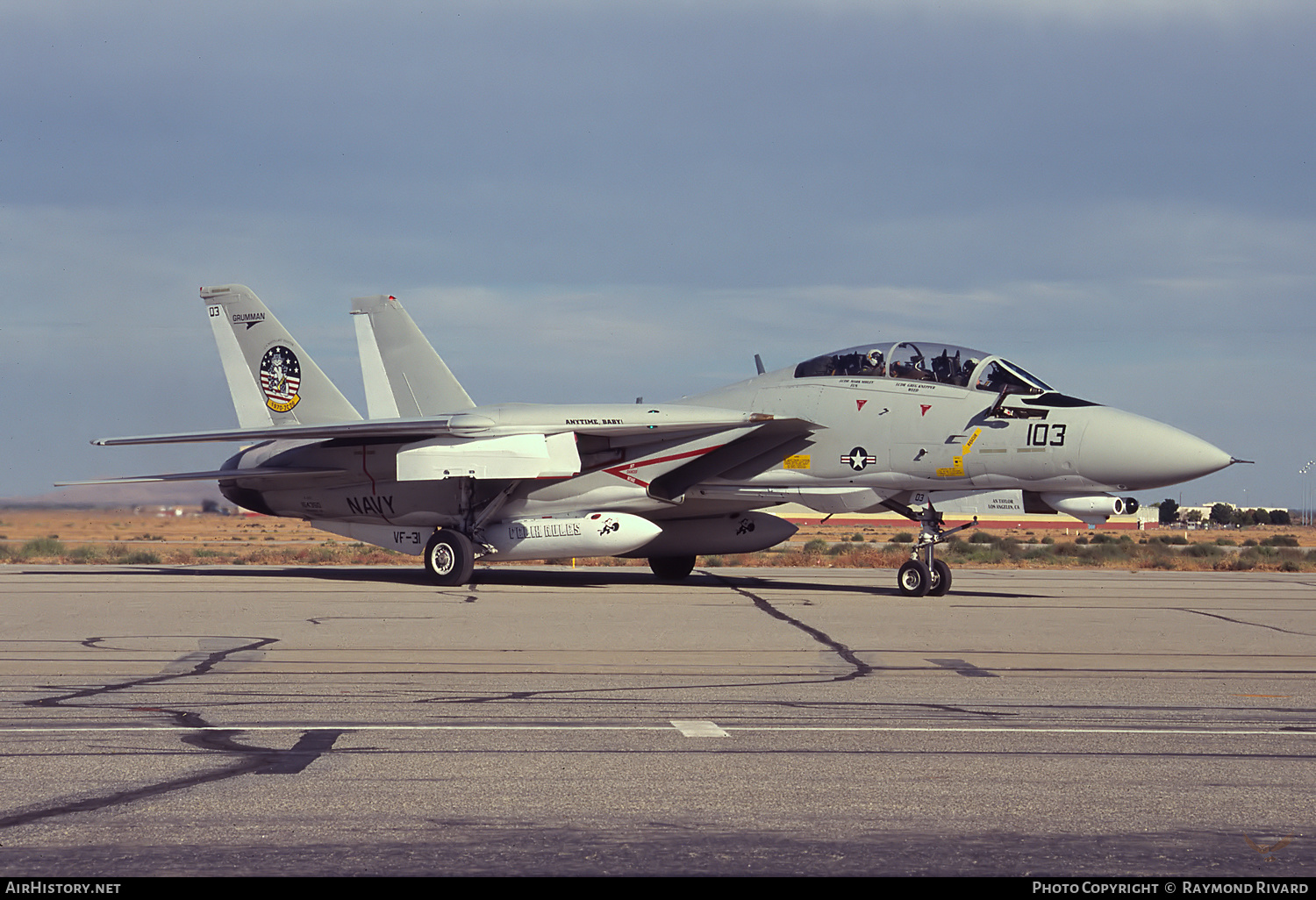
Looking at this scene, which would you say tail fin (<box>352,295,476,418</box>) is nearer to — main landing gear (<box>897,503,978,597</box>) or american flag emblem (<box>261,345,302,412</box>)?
american flag emblem (<box>261,345,302,412</box>)

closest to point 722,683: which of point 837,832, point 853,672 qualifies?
point 853,672

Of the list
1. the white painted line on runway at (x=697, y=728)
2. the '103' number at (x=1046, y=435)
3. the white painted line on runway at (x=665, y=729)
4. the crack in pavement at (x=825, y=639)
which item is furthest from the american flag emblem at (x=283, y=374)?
the white painted line on runway at (x=697, y=728)

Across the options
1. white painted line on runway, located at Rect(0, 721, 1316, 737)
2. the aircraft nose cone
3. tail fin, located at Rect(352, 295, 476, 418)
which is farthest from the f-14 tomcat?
white painted line on runway, located at Rect(0, 721, 1316, 737)

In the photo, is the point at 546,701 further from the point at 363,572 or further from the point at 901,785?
the point at 363,572

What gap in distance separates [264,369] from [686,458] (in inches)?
355

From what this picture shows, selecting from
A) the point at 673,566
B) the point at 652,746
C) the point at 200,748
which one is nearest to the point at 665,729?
the point at 652,746

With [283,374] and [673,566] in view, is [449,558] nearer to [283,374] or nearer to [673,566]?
[673,566]

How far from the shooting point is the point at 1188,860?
419 cm

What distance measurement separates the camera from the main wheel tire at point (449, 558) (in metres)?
19.6

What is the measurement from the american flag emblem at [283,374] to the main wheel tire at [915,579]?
39.3ft

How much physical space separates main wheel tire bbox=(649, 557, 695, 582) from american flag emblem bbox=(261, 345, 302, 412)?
7.48 metres

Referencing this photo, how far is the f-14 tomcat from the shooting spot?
16.8 meters

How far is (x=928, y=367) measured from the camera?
17828mm

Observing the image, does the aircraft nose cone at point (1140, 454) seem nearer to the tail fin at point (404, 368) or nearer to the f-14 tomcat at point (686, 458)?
the f-14 tomcat at point (686, 458)
